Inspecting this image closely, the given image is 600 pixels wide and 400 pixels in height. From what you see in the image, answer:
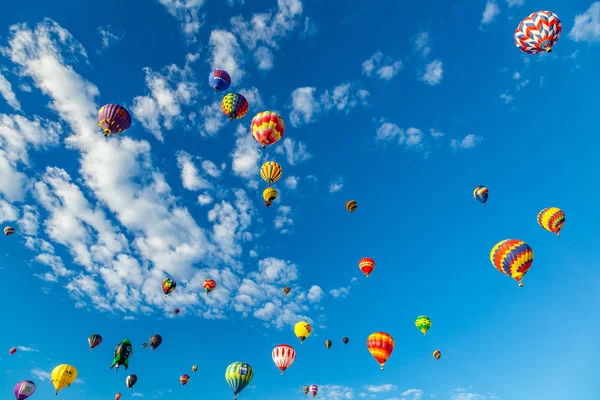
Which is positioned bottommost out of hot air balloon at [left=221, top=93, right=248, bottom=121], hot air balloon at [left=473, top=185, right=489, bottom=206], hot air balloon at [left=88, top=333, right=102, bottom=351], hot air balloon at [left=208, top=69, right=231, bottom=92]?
hot air balloon at [left=88, top=333, right=102, bottom=351]

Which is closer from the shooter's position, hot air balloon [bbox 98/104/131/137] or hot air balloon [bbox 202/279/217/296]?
hot air balloon [bbox 98/104/131/137]

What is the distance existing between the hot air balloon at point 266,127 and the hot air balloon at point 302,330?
31550mm

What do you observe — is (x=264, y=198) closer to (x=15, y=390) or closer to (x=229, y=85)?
(x=229, y=85)

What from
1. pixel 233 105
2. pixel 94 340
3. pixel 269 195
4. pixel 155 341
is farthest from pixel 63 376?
pixel 233 105

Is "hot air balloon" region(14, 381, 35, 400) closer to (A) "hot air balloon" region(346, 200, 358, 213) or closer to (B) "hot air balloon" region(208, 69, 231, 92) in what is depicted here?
(B) "hot air balloon" region(208, 69, 231, 92)

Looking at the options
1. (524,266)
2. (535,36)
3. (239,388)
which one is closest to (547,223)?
(524,266)

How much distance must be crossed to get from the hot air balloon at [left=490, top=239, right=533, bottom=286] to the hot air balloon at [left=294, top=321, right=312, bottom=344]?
30.2m

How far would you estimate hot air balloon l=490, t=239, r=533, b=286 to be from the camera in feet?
112

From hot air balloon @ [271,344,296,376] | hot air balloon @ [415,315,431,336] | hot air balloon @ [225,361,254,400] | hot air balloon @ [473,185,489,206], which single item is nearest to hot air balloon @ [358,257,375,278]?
hot air balloon @ [415,315,431,336]

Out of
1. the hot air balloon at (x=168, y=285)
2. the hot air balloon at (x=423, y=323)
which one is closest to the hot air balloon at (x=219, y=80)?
the hot air balloon at (x=168, y=285)

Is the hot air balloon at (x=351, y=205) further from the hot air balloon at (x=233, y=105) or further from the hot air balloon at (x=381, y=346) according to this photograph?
the hot air balloon at (x=233, y=105)

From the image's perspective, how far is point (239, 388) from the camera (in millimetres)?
36750

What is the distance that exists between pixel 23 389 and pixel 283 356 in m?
34.5

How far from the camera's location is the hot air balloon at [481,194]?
44.9m
